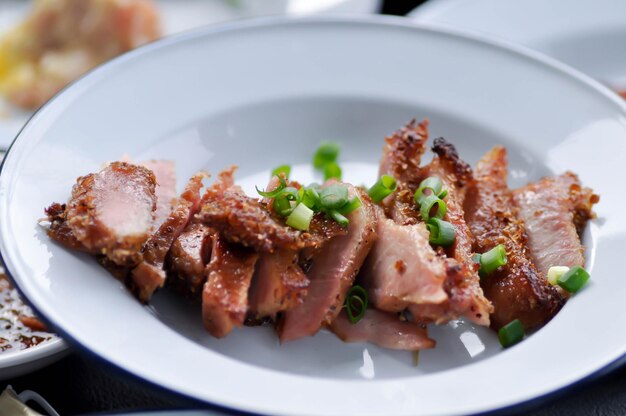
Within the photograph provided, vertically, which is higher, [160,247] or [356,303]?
[160,247]

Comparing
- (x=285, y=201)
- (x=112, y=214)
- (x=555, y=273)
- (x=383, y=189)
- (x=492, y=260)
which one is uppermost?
(x=112, y=214)

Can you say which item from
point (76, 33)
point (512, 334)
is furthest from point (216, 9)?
point (512, 334)

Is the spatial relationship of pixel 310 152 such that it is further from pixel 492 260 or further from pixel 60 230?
pixel 60 230

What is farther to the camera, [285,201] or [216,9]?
[216,9]

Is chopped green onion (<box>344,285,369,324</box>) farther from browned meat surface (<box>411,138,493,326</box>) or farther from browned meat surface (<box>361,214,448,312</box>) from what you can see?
browned meat surface (<box>411,138,493,326</box>)

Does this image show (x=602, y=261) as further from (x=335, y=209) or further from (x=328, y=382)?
(x=328, y=382)

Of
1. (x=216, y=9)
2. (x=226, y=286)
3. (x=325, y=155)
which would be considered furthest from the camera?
(x=216, y=9)

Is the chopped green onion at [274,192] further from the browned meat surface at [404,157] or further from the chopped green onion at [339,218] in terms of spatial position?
the browned meat surface at [404,157]
